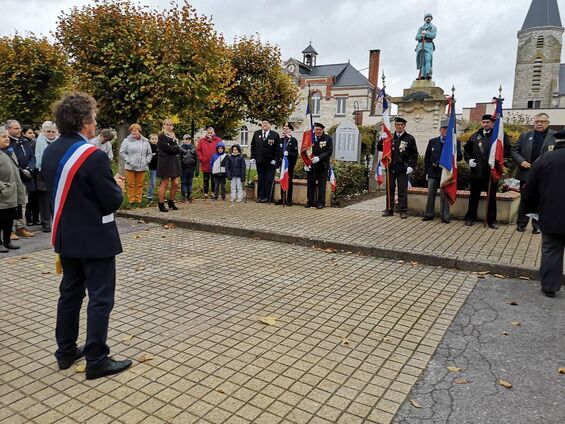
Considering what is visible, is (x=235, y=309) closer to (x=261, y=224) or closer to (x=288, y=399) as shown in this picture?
(x=288, y=399)

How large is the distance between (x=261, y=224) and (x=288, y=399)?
6.01m

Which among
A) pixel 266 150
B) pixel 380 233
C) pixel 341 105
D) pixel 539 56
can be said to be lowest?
pixel 380 233

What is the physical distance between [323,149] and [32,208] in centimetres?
659

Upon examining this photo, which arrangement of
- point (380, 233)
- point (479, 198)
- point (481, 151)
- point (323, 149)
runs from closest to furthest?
point (380, 233), point (481, 151), point (479, 198), point (323, 149)

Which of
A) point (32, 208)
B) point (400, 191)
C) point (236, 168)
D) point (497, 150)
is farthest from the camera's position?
point (236, 168)

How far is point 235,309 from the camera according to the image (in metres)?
4.79

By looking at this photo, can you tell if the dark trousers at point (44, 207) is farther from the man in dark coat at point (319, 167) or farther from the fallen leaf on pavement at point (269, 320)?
the fallen leaf on pavement at point (269, 320)

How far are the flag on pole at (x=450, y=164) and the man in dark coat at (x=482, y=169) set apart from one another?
11.6 inches

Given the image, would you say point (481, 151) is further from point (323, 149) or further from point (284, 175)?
point (284, 175)

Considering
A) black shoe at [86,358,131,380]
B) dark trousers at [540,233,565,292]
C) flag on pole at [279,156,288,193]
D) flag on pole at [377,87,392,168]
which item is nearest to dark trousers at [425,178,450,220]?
flag on pole at [377,87,392,168]

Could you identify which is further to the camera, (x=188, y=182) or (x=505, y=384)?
(x=188, y=182)

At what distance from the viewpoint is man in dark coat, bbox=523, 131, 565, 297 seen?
5.29 meters

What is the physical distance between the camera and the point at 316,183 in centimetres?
1162

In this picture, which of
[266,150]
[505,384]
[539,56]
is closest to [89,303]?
[505,384]
